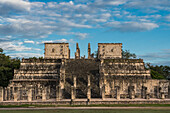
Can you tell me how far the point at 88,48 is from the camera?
56219mm

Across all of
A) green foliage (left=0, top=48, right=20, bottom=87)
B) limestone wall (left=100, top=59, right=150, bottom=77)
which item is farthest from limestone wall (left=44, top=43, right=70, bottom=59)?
limestone wall (left=100, top=59, right=150, bottom=77)

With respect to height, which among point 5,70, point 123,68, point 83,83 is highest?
point 123,68

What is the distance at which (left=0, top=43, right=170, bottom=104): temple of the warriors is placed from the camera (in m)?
32.1

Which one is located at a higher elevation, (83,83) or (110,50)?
(110,50)

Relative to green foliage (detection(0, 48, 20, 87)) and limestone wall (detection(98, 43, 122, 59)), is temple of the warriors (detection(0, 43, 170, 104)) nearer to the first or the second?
green foliage (detection(0, 48, 20, 87))

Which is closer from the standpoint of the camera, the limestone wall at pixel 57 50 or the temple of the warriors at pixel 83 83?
the temple of the warriors at pixel 83 83

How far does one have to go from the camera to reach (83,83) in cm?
3431

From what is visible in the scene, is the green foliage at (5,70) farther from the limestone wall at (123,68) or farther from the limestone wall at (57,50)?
the limestone wall at (123,68)

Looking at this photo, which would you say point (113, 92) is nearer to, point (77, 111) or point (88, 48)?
point (77, 111)

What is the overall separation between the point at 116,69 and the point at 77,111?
60.3 ft

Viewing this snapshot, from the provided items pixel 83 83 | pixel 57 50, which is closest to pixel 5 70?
pixel 57 50

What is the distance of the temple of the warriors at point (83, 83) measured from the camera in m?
32.1

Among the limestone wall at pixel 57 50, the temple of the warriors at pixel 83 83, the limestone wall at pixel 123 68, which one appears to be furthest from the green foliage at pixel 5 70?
the limestone wall at pixel 123 68

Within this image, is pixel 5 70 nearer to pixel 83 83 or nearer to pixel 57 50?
pixel 57 50
